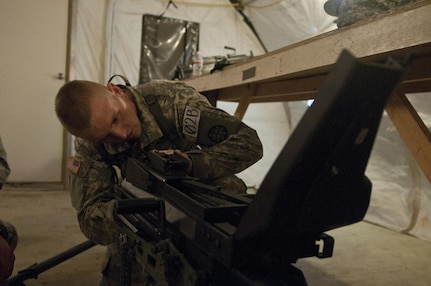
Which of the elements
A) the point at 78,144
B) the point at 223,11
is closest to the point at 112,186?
the point at 78,144

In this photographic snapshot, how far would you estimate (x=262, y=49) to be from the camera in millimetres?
3387

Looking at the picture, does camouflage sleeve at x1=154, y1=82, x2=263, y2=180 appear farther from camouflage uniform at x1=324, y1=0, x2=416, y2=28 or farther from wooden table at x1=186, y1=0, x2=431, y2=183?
camouflage uniform at x1=324, y1=0, x2=416, y2=28

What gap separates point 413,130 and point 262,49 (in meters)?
2.70

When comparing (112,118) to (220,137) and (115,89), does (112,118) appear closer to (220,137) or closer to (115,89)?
(115,89)

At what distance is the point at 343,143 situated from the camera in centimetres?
36

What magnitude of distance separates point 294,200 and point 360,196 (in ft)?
0.35

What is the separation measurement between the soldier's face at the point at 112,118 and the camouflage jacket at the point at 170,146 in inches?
1.5

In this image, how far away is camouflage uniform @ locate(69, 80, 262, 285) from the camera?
903 mm

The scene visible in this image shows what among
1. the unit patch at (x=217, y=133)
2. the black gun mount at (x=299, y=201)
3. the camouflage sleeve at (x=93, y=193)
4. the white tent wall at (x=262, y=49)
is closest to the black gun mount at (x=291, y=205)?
the black gun mount at (x=299, y=201)

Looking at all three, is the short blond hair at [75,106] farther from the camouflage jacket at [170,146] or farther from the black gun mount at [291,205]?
the black gun mount at [291,205]

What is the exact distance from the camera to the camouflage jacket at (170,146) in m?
0.92

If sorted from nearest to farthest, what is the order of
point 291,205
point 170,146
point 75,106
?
point 291,205 < point 75,106 < point 170,146

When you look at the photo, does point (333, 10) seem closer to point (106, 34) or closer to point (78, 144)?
point (78, 144)

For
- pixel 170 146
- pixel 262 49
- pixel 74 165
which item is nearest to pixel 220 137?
pixel 170 146
